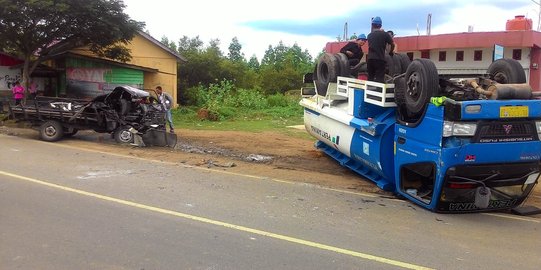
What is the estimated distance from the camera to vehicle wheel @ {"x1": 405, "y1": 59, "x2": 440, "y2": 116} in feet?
22.5

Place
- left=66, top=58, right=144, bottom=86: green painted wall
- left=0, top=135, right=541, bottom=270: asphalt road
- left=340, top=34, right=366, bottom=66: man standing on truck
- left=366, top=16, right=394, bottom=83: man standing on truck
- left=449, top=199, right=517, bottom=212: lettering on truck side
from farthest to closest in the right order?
left=66, top=58, right=144, bottom=86: green painted wall
left=340, top=34, right=366, bottom=66: man standing on truck
left=366, top=16, right=394, bottom=83: man standing on truck
left=449, top=199, right=517, bottom=212: lettering on truck side
left=0, top=135, right=541, bottom=270: asphalt road

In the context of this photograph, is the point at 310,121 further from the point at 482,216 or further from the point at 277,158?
the point at 482,216

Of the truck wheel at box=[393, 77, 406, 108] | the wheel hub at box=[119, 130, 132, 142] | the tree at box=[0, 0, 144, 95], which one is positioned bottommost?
the wheel hub at box=[119, 130, 132, 142]

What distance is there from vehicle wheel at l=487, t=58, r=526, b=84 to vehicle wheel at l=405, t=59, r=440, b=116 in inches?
54.3

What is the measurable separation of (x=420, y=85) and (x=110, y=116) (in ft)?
31.8

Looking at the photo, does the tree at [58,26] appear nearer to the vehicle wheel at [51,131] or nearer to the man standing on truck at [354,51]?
the vehicle wheel at [51,131]

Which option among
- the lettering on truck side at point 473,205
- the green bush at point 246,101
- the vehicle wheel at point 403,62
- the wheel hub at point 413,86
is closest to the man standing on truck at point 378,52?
the vehicle wheel at point 403,62

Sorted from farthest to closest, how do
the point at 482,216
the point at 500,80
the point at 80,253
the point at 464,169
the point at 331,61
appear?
the point at 331,61 → the point at 500,80 → the point at 482,216 → the point at 464,169 → the point at 80,253

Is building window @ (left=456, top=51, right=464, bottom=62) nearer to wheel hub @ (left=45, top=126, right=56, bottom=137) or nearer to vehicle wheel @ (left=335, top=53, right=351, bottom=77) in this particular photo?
vehicle wheel @ (left=335, top=53, right=351, bottom=77)

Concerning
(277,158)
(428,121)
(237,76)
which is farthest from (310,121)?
(237,76)

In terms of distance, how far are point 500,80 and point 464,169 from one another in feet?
6.65

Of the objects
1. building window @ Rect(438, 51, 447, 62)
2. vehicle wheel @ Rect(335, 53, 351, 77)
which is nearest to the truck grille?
vehicle wheel @ Rect(335, 53, 351, 77)

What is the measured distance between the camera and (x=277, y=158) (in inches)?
483

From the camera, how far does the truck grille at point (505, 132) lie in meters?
6.41
